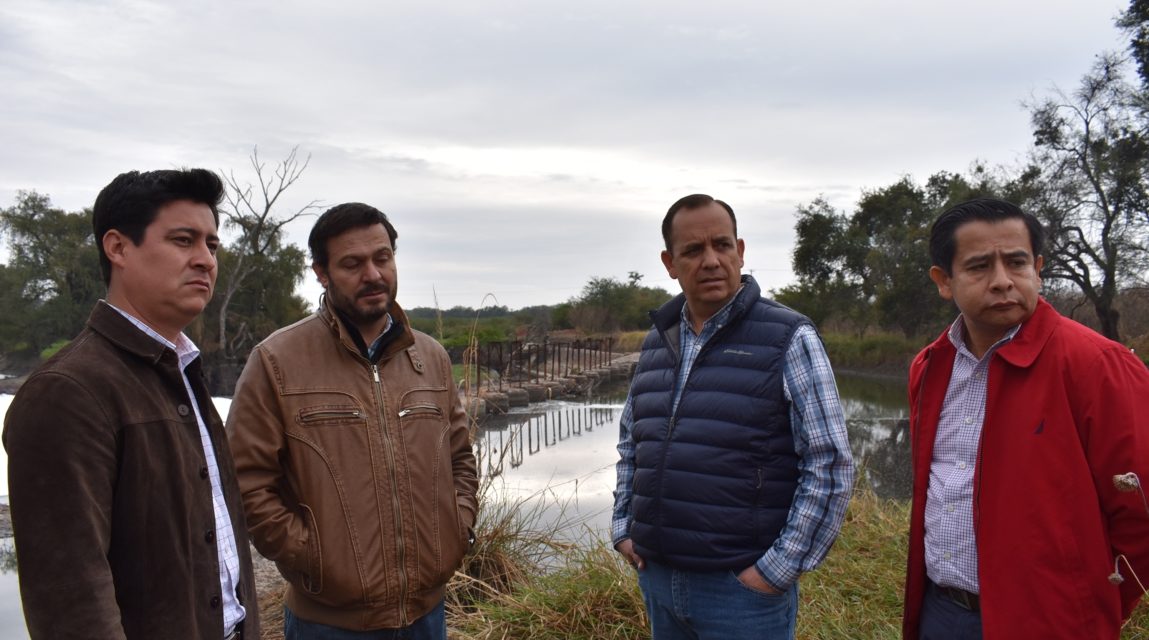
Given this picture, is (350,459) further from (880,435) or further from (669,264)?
(880,435)

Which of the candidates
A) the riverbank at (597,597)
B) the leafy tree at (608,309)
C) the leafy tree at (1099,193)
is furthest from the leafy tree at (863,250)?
the riverbank at (597,597)

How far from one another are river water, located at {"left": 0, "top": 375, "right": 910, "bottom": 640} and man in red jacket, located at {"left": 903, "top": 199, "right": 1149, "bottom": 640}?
2.72m

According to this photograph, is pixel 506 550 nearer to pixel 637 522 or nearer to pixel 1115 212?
pixel 637 522

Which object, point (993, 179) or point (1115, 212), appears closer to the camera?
point (1115, 212)

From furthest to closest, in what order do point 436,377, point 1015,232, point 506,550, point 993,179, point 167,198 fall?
point 993,179 < point 506,550 < point 436,377 < point 1015,232 < point 167,198

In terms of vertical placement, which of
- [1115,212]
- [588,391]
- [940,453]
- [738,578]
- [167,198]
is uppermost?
[1115,212]

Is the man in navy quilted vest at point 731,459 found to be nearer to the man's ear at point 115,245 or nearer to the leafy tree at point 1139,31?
the man's ear at point 115,245

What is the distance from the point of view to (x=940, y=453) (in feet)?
6.71

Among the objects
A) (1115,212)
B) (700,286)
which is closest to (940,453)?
(700,286)

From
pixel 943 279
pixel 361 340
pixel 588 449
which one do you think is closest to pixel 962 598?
pixel 943 279

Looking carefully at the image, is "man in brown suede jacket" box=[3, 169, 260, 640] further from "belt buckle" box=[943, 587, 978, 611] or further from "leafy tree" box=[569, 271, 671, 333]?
"leafy tree" box=[569, 271, 671, 333]

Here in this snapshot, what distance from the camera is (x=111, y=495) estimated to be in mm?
1447

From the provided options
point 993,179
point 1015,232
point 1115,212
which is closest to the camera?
point 1015,232

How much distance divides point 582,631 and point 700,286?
1.97 m
